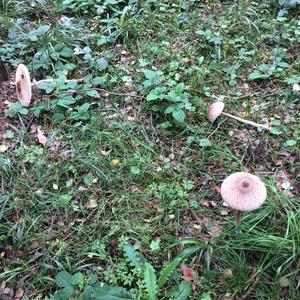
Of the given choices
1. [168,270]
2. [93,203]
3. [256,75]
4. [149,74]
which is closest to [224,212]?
[168,270]

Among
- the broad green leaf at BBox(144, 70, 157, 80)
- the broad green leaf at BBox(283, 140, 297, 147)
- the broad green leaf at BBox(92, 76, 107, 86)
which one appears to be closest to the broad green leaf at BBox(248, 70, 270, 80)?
the broad green leaf at BBox(283, 140, 297, 147)

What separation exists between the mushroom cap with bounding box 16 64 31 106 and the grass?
13 centimetres

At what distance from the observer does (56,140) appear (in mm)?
3279

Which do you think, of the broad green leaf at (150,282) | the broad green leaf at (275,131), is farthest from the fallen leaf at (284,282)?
the broad green leaf at (275,131)

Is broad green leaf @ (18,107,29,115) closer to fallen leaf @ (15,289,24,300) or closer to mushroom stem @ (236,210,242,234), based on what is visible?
fallen leaf @ (15,289,24,300)

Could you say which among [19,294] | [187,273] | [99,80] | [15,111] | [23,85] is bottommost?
[19,294]

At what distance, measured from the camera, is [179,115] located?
10.6 ft

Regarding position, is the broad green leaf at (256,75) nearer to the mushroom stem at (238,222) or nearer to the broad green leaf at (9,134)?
the mushroom stem at (238,222)

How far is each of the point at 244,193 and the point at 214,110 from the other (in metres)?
1.13

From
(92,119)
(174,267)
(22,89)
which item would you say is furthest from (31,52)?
(174,267)

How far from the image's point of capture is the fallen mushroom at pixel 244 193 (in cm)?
230

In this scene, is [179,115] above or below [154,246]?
above

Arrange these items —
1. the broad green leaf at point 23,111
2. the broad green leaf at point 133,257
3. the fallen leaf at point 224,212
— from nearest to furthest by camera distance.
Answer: the broad green leaf at point 133,257 → the fallen leaf at point 224,212 → the broad green leaf at point 23,111

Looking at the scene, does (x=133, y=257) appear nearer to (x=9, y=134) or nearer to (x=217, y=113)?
(x=217, y=113)
